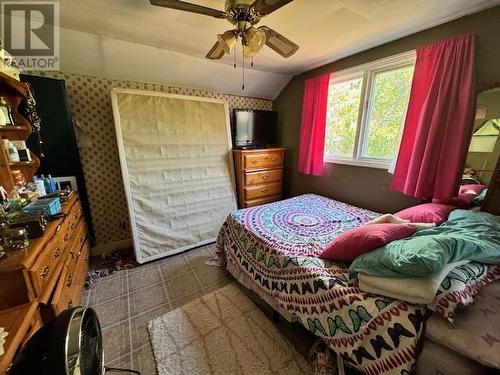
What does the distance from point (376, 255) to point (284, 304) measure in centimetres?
69

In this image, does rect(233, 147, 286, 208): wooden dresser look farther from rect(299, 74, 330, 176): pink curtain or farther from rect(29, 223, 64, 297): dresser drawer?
rect(29, 223, 64, 297): dresser drawer

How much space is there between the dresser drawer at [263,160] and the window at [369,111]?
749mm

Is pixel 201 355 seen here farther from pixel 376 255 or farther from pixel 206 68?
pixel 206 68

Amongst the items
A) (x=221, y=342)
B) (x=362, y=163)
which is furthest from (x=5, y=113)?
(x=362, y=163)

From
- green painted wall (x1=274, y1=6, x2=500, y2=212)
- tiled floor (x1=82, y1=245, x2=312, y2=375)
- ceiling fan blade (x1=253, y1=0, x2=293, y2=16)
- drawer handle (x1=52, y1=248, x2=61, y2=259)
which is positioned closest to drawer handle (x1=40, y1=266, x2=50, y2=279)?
drawer handle (x1=52, y1=248, x2=61, y2=259)

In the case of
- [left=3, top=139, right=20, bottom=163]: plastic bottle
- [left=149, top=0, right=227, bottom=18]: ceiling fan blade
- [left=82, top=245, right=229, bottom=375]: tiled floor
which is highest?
[left=149, top=0, right=227, bottom=18]: ceiling fan blade

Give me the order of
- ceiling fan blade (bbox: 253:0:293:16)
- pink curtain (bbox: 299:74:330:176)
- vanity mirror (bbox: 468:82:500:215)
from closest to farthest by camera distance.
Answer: ceiling fan blade (bbox: 253:0:293:16)
vanity mirror (bbox: 468:82:500:215)
pink curtain (bbox: 299:74:330:176)

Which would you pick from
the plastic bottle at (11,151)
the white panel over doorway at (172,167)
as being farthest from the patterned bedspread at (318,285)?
the plastic bottle at (11,151)

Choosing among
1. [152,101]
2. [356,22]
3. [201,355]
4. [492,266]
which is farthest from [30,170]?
[492,266]

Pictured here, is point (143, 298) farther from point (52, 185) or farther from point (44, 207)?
point (52, 185)

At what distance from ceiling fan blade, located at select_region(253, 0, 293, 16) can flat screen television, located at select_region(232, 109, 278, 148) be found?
5.95 ft

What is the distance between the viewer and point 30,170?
175 centimetres

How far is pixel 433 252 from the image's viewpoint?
0.92m

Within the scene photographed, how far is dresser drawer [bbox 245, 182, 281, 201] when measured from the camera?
10.0 ft
